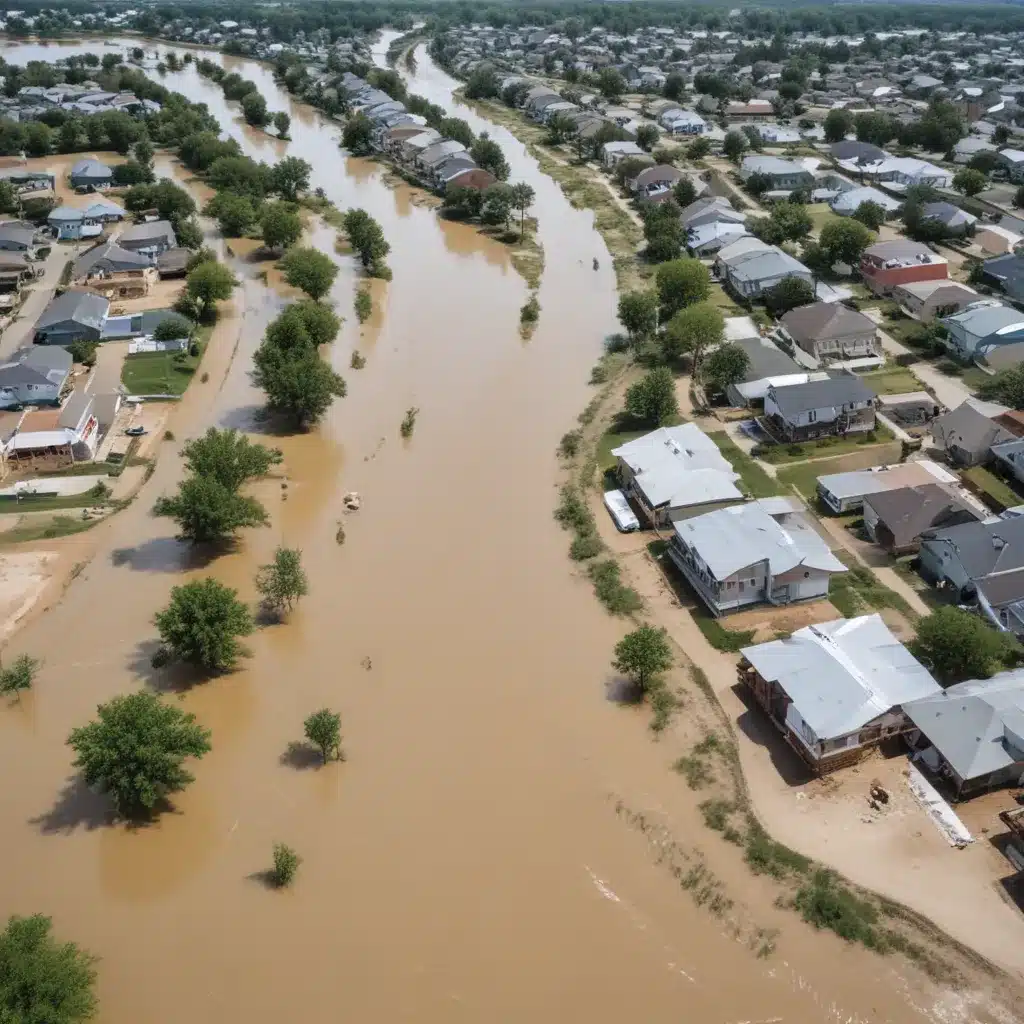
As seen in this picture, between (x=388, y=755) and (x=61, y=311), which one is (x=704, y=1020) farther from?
(x=61, y=311)

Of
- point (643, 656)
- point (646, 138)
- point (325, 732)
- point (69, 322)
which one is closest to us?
point (325, 732)

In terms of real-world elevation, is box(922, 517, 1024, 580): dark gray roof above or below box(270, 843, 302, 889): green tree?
above

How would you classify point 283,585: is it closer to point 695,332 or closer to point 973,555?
point 973,555

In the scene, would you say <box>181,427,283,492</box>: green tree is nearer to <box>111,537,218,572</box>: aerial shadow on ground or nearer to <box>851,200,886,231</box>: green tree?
<box>111,537,218,572</box>: aerial shadow on ground

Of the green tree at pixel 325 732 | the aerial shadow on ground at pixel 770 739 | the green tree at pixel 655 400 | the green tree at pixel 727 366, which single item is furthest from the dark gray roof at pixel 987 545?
the green tree at pixel 325 732

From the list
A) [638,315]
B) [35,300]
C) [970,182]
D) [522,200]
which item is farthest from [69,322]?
[970,182]

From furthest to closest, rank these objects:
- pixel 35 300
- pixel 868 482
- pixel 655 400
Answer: pixel 35 300 < pixel 655 400 < pixel 868 482

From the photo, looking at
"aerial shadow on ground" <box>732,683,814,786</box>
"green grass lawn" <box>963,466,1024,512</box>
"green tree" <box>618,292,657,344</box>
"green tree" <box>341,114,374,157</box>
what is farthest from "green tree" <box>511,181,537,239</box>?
"aerial shadow on ground" <box>732,683,814,786</box>
